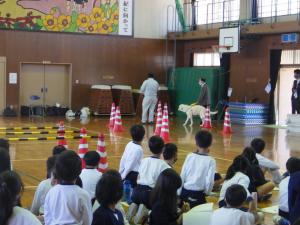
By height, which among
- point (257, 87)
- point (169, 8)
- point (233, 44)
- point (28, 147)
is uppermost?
point (169, 8)

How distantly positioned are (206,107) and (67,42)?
20.5 ft

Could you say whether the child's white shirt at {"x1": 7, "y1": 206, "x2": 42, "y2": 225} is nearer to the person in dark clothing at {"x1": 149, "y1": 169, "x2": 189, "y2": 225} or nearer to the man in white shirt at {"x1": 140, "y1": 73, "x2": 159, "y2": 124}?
the person in dark clothing at {"x1": 149, "y1": 169, "x2": 189, "y2": 225}

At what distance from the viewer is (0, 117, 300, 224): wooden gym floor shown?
8.14m

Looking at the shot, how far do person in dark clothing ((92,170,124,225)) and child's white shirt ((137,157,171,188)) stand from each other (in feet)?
5.35

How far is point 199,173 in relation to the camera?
204 inches

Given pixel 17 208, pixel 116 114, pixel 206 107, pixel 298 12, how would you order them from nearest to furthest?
1. pixel 17 208
2. pixel 116 114
3. pixel 298 12
4. pixel 206 107

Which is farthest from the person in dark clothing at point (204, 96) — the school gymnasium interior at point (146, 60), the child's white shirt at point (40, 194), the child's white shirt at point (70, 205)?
the child's white shirt at point (70, 205)

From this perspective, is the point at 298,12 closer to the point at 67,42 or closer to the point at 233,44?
the point at 233,44

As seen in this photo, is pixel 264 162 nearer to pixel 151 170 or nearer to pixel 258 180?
pixel 258 180

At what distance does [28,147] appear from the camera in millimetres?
10938

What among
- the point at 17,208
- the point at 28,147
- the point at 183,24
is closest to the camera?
the point at 17,208

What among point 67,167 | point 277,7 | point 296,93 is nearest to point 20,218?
point 67,167

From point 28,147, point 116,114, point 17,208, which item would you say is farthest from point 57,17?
point 17,208

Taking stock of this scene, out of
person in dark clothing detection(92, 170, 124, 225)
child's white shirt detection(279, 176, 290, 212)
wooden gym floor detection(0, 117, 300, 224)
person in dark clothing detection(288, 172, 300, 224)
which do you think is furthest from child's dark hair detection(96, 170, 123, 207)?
wooden gym floor detection(0, 117, 300, 224)
